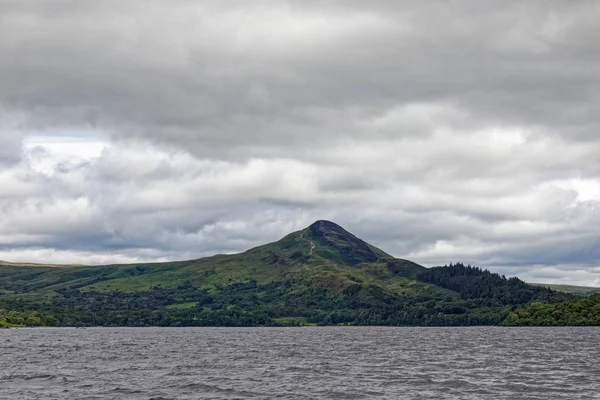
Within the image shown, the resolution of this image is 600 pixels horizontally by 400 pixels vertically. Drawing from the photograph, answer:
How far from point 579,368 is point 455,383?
124 ft

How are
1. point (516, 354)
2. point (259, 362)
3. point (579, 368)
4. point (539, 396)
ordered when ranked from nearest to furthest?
point (539, 396), point (579, 368), point (259, 362), point (516, 354)

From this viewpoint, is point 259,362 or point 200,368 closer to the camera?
point 200,368

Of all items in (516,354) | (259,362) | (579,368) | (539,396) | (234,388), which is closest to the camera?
(539,396)

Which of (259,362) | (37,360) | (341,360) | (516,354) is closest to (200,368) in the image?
(259,362)

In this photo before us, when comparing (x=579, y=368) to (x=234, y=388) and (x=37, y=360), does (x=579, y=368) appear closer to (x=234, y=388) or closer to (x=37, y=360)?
(x=234, y=388)

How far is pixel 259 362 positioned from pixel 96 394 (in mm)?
64308

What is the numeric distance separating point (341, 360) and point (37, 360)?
6780cm

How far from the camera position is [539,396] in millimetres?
92938

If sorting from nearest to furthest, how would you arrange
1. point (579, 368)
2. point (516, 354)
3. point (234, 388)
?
point (234, 388), point (579, 368), point (516, 354)

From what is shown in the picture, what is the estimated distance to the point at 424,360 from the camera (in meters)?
161

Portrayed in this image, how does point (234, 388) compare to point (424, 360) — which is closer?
point (234, 388)

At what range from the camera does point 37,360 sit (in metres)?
165

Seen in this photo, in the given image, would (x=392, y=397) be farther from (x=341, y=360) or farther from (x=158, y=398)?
(x=341, y=360)

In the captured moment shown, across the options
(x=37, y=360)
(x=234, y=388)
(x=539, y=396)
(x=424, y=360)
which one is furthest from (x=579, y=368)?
(x=37, y=360)
